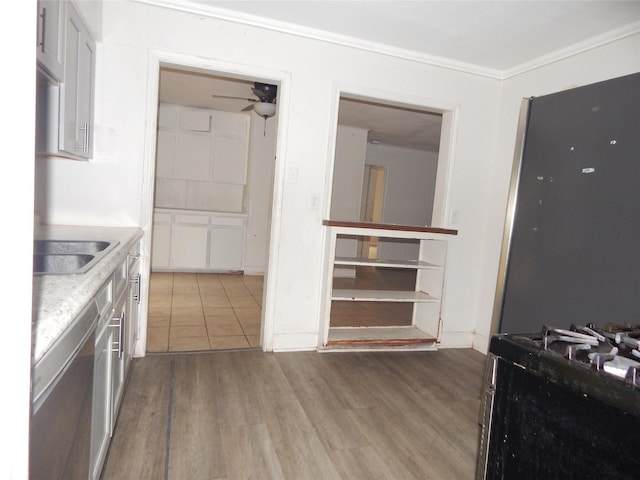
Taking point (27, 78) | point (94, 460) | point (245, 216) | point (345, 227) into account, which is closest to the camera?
point (27, 78)

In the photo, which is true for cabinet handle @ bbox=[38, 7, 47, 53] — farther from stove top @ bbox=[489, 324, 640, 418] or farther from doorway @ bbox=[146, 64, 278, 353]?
doorway @ bbox=[146, 64, 278, 353]

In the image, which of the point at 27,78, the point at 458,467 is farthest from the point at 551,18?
the point at 27,78

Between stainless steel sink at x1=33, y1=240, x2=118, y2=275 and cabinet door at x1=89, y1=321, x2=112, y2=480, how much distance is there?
315mm

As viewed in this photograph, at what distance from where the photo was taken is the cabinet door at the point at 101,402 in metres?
1.31

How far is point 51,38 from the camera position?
1.68m

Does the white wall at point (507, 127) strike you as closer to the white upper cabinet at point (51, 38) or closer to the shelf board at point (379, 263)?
the shelf board at point (379, 263)

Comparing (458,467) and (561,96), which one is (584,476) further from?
(561,96)

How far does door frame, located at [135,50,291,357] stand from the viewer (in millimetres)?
2664

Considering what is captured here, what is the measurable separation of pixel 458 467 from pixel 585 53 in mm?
2793

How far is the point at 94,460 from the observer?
4.42ft

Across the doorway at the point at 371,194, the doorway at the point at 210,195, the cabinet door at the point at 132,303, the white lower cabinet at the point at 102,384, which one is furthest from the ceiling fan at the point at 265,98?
the doorway at the point at 371,194

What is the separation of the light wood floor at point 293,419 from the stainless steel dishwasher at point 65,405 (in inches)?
25.9

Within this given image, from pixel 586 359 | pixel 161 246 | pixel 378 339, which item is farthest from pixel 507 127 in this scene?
pixel 161 246

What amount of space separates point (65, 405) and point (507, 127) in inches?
139
